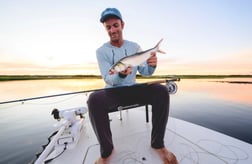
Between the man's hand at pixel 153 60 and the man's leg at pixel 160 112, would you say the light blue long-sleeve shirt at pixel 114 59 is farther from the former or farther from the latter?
the man's leg at pixel 160 112

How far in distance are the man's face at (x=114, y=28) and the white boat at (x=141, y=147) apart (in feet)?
4.40

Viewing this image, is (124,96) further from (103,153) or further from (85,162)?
(85,162)

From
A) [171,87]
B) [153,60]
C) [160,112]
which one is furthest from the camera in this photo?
[171,87]

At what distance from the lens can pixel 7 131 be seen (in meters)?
4.74

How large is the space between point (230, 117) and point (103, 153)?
6.80 meters

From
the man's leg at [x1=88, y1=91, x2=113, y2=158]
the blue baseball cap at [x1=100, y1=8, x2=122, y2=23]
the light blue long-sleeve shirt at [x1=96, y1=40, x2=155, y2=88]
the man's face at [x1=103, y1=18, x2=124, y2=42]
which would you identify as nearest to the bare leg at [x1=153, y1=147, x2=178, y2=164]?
the man's leg at [x1=88, y1=91, x2=113, y2=158]

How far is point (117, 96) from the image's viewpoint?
160 centimetres

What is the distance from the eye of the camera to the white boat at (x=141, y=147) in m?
1.55

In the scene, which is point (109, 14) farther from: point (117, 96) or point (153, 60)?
point (117, 96)

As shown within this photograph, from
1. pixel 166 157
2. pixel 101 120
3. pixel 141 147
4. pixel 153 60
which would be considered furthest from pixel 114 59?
pixel 166 157

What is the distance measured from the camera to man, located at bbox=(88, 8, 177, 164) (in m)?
1.42

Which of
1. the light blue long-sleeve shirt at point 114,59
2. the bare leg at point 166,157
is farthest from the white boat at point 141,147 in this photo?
the light blue long-sleeve shirt at point 114,59

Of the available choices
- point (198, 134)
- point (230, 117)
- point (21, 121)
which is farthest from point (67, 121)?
point (230, 117)

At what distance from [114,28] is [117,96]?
868 mm
